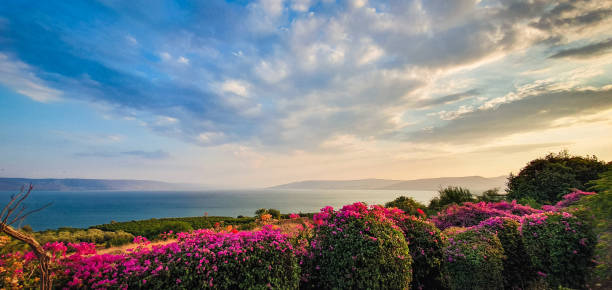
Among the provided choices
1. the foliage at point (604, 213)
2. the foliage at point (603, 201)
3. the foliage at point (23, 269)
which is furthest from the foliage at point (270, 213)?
the foliage at point (603, 201)

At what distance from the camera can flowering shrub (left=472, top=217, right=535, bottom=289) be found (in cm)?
602

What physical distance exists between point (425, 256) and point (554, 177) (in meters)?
13.2

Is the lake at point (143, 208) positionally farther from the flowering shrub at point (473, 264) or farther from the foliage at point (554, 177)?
the flowering shrub at point (473, 264)

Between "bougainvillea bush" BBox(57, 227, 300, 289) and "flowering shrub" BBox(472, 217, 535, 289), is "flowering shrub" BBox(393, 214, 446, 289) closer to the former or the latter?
"flowering shrub" BBox(472, 217, 535, 289)

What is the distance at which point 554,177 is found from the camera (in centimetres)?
1329

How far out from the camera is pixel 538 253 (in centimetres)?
570

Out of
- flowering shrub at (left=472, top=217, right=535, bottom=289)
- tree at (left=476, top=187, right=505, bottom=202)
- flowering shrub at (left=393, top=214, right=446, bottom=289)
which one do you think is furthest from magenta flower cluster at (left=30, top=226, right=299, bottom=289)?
tree at (left=476, top=187, right=505, bottom=202)

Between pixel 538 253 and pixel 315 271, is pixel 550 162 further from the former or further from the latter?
pixel 315 271

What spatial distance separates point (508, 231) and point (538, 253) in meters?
0.84

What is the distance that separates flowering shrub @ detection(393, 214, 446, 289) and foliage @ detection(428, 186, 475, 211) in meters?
9.76

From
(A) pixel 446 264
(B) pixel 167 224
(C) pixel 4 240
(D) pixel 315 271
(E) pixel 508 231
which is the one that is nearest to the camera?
(C) pixel 4 240

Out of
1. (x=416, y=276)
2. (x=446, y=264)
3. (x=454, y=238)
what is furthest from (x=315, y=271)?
(x=454, y=238)

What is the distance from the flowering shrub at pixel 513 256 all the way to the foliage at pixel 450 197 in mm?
8382

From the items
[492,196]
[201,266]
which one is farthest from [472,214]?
[201,266]
